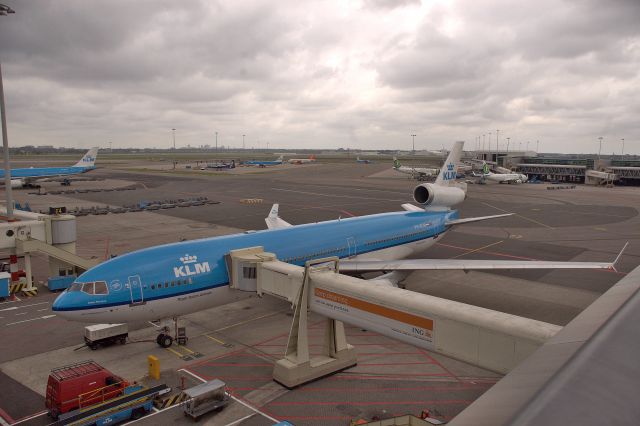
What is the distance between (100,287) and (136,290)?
4.75 ft

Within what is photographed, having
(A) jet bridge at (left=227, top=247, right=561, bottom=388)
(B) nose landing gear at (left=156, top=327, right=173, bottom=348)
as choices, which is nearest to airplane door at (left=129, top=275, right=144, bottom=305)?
(B) nose landing gear at (left=156, top=327, right=173, bottom=348)

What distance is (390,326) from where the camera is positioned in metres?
14.9

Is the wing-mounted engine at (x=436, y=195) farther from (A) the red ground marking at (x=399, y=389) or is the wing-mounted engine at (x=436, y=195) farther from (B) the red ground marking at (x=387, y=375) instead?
(A) the red ground marking at (x=399, y=389)

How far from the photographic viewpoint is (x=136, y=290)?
66.7ft

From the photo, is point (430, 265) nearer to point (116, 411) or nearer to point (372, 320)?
point (372, 320)

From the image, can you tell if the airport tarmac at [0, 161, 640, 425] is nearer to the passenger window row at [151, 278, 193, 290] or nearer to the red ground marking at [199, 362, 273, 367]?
the red ground marking at [199, 362, 273, 367]

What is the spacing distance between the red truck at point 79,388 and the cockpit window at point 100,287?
3032mm

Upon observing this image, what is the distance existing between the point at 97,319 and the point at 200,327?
6.85 m

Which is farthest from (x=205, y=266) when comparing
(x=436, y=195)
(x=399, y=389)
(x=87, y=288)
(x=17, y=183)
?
(x=17, y=183)

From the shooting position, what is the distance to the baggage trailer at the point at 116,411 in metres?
Result: 15.9

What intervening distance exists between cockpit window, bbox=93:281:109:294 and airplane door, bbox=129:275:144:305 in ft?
3.26

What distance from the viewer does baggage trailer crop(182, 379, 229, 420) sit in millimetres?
16750

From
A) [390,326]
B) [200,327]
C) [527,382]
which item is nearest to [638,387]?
[527,382]

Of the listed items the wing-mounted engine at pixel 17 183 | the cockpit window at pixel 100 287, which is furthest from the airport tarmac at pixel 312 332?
the wing-mounted engine at pixel 17 183
